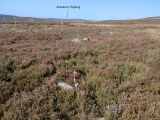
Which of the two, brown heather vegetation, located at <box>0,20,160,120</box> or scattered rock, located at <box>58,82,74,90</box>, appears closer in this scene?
brown heather vegetation, located at <box>0,20,160,120</box>

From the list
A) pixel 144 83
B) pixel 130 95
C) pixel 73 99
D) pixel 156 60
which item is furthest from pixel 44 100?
pixel 156 60

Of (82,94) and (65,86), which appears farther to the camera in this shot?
(65,86)

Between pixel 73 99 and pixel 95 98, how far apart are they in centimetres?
69

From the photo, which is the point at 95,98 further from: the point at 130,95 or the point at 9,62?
the point at 9,62

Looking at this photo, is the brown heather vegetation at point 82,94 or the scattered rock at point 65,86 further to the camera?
the scattered rock at point 65,86

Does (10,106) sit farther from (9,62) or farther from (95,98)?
(9,62)

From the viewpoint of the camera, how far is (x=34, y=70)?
25.5 ft

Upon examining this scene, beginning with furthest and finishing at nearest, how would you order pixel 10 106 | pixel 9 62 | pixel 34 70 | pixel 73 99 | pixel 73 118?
pixel 9 62 → pixel 34 70 → pixel 73 99 → pixel 10 106 → pixel 73 118

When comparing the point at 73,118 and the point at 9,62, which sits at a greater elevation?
the point at 9,62

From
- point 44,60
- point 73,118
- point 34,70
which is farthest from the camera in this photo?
point 44,60

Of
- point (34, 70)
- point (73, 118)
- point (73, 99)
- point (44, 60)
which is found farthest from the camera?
point (44, 60)

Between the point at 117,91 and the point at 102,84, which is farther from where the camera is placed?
the point at 102,84

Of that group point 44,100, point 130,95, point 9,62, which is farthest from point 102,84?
point 9,62

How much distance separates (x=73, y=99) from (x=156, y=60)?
5.76 metres
